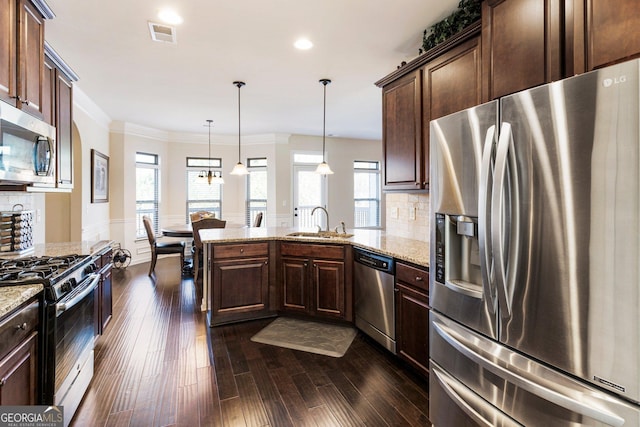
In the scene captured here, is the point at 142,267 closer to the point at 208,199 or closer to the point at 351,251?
the point at 208,199

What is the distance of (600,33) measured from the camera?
4.32ft

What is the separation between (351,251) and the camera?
123 inches

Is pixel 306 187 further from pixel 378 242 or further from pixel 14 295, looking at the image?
pixel 14 295

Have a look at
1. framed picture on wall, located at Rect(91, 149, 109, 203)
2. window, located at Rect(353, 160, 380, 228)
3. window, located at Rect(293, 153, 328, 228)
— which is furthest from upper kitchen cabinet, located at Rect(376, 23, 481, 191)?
window, located at Rect(353, 160, 380, 228)

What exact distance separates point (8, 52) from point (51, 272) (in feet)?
4.32

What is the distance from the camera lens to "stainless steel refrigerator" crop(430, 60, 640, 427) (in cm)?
102

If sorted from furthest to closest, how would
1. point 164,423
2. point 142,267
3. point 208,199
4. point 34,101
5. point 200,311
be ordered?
1. point 208,199
2. point 142,267
3. point 200,311
4. point 34,101
5. point 164,423

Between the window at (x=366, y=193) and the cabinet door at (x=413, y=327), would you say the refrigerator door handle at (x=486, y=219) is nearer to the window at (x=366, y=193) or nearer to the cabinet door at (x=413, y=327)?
the cabinet door at (x=413, y=327)

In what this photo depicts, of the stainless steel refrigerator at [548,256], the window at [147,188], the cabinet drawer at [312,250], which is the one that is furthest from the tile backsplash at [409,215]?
the window at [147,188]

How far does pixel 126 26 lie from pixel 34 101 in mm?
966

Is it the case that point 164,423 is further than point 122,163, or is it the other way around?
point 122,163

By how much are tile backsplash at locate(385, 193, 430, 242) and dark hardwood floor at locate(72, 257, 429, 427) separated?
1.12 meters

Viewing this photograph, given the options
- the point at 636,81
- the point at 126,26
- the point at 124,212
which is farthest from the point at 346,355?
the point at 124,212
